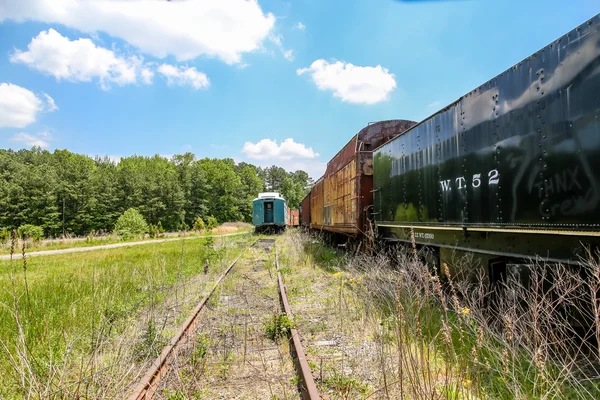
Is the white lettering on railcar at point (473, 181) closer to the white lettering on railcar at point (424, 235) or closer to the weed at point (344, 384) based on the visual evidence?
the white lettering on railcar at point (424, 235)

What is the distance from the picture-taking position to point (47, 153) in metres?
79.2

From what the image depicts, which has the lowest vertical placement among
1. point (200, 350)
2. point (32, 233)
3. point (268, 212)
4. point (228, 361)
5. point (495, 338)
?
point (228, 361)

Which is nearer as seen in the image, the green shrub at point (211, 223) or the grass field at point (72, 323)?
the grass field at point (72, 323)

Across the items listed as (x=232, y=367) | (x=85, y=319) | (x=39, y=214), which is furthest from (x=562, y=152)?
(x=39, y=214)

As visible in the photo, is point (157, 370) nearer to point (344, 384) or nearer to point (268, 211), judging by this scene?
point (344, 384)

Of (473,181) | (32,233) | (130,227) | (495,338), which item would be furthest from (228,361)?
(32,233)

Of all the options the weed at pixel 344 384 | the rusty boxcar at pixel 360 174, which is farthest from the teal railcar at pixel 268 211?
the weed at pixel 344 384

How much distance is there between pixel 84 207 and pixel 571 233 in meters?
65.9

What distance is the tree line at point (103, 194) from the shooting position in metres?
53.6

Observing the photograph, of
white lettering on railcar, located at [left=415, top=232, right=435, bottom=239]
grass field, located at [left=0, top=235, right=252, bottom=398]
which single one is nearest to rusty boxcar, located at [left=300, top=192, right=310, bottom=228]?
grass field, located at [left=0, top=235, right=252, bottom=398]

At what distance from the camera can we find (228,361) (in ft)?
14.6

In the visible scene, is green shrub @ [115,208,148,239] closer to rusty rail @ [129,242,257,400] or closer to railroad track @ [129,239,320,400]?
railroad track @ [129,239,320,400]

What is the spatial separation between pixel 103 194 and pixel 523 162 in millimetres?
66930

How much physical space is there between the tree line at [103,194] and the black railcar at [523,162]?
1622 inches
